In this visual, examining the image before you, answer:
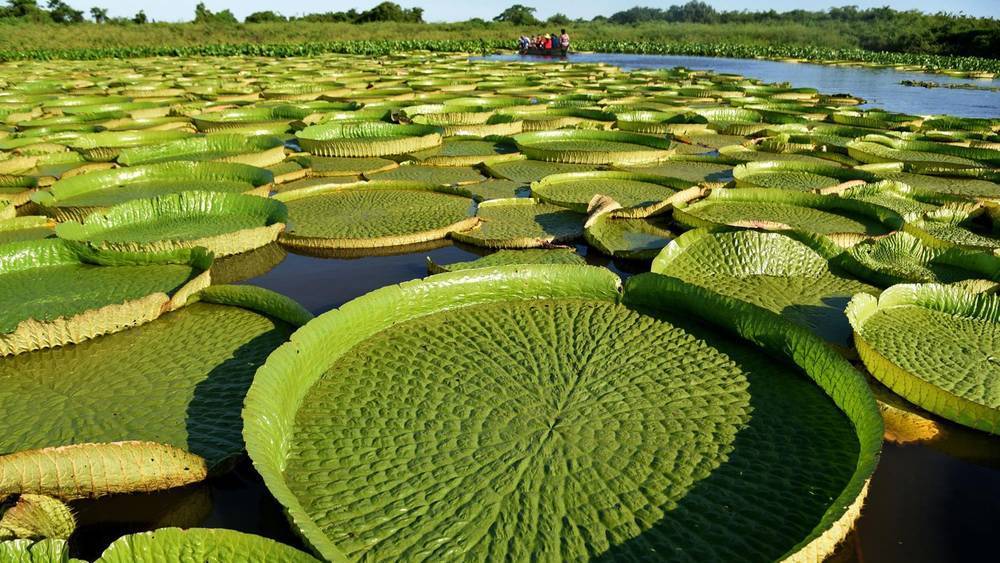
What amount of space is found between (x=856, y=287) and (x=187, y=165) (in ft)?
15.3

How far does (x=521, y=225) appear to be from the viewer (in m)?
3.88

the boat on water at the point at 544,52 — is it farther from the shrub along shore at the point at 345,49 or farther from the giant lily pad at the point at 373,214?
the giant lily pad at the point at 373,214

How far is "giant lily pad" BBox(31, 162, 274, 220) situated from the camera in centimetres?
428

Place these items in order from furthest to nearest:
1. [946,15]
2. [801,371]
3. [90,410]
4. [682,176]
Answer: [946,15] → [682,176] → [801,371] → [90,410]

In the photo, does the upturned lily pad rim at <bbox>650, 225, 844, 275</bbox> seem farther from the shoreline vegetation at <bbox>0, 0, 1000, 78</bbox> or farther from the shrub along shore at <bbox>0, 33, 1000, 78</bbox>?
the shoreline vegetation at <bbox>0, 0, 1000, 78</bbox>

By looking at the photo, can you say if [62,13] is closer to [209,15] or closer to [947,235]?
[209,15]

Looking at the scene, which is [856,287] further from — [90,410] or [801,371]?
[90,410]

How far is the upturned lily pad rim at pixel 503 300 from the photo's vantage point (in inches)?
54.4

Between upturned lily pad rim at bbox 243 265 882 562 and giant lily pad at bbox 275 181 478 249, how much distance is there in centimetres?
119

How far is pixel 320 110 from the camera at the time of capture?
8.37m

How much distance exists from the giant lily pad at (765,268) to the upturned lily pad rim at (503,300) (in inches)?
18.1

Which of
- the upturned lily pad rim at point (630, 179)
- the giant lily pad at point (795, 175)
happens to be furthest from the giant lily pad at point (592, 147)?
the giant lily pad at point (795, 175)

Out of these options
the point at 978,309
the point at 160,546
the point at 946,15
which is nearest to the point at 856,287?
the point at 978,309

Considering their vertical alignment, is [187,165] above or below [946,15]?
below
